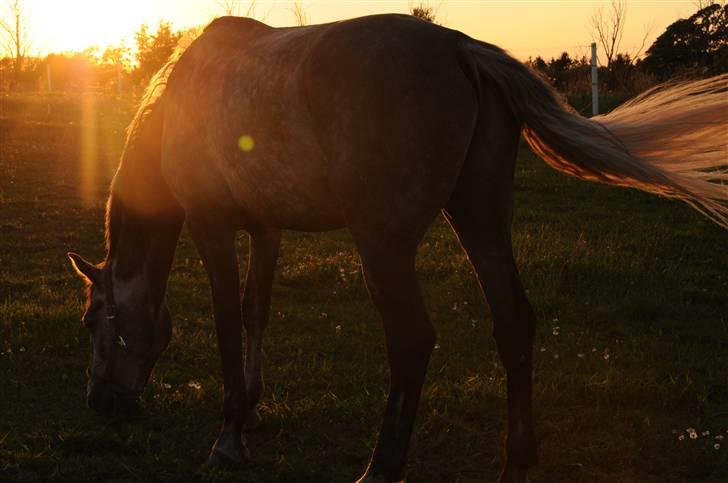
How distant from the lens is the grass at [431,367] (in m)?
4.57

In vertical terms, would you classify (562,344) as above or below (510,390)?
below

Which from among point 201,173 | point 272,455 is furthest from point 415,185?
point 272,455

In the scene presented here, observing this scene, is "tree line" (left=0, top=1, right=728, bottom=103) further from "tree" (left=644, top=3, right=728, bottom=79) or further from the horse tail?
the horse tail

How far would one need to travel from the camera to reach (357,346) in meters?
6.63

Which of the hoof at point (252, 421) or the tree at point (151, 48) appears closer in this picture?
the hoof at point (252, 421)

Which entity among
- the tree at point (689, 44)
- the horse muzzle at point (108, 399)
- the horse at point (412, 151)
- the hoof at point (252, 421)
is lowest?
the hoof at point (252, 421)

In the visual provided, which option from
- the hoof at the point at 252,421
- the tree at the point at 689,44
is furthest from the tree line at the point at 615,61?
the hoof at the point at 252,421

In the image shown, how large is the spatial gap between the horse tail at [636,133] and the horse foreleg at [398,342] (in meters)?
0.93

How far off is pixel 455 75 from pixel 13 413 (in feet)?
12.3

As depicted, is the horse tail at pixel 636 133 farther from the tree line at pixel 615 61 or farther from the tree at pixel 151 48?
the tree at pixel 151 48

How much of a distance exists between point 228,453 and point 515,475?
5.36ft

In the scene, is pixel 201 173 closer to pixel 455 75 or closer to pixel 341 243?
pixel 455 75

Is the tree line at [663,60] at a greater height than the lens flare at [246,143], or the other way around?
the tree line at [663,60]

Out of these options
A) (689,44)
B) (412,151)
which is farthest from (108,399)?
(689,44)
